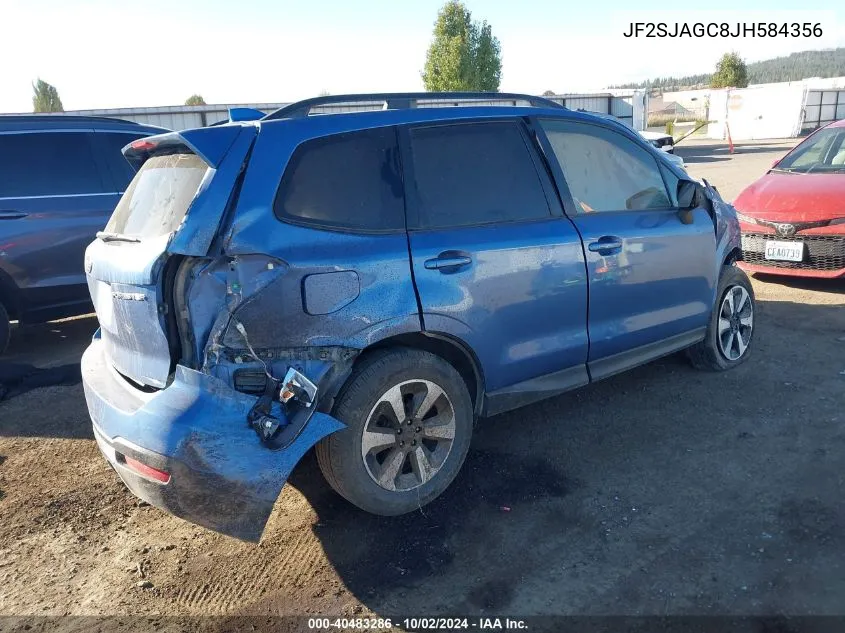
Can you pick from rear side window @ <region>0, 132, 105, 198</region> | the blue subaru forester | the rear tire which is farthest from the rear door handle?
the blue subaru forester

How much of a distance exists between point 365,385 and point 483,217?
1.09 meters

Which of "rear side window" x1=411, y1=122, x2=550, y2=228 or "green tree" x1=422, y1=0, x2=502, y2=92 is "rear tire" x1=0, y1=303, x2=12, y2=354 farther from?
"green tree" x1=422, y1=0, x2=502, y2=92

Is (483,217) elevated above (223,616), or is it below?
above

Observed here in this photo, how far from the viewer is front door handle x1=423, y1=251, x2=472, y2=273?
317 centimetres

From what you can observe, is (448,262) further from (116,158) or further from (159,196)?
(116,158)

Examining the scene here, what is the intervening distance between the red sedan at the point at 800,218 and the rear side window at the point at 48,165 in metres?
6.50

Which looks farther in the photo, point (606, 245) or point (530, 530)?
point (606, 245)

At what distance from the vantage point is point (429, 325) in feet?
10.3

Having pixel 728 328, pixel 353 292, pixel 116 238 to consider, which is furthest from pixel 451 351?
pixel 728 328

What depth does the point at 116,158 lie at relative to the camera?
6.32 meters

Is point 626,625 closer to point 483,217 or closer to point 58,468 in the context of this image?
point 483,217

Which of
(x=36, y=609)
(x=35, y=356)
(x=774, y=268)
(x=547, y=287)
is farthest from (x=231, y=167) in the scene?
(x=774, y=268)

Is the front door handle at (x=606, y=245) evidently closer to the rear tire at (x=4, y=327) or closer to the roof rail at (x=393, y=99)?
the roof rail at (x=393, y=99)

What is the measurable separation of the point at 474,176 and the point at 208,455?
1.89m
